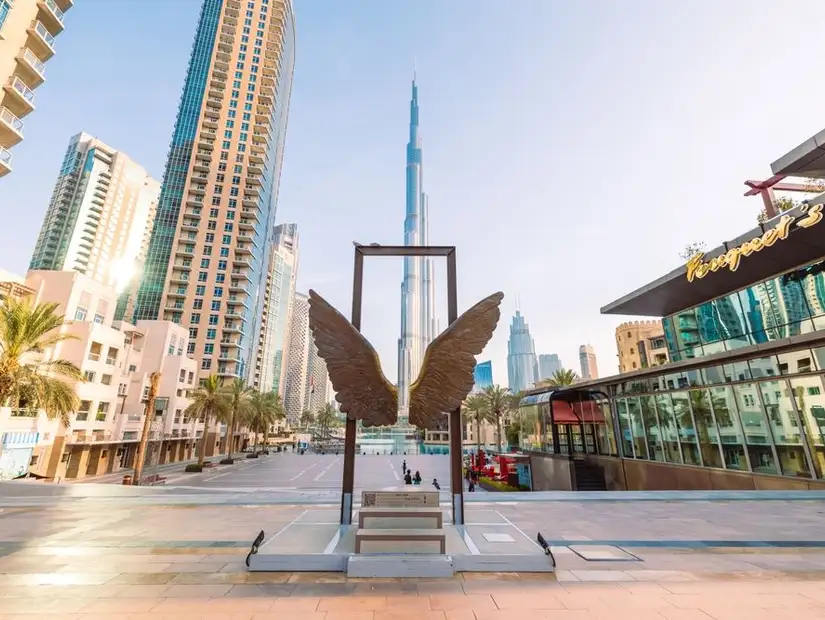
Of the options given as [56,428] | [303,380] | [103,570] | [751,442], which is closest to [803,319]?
[751,442]

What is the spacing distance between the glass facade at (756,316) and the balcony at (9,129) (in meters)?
47.9

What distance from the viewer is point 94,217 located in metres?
114

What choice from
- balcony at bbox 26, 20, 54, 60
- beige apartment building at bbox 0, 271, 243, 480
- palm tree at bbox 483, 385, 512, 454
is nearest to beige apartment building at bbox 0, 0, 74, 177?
balcony at bbox 26, 20, 54, 60

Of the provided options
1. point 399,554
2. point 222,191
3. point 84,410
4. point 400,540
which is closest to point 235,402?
point 84,410

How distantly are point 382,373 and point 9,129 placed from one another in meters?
35.1

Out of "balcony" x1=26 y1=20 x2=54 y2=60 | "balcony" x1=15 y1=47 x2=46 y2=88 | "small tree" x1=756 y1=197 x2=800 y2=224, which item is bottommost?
"small tree" x1=756 y1=197 x2=800 y2=224

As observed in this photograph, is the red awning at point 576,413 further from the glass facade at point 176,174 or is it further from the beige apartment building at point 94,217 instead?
the beige apartment building at point 94,217

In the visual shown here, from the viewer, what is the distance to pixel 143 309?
218ft

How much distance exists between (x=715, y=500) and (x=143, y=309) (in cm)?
7881

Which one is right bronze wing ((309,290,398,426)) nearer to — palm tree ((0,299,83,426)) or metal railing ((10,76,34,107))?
palm tree ((0,299,83,426))

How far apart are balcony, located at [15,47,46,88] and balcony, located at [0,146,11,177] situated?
6.98 m

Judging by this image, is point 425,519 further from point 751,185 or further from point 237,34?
point 237,34

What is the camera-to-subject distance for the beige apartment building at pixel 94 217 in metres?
110

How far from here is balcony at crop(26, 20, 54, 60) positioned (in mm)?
28203
